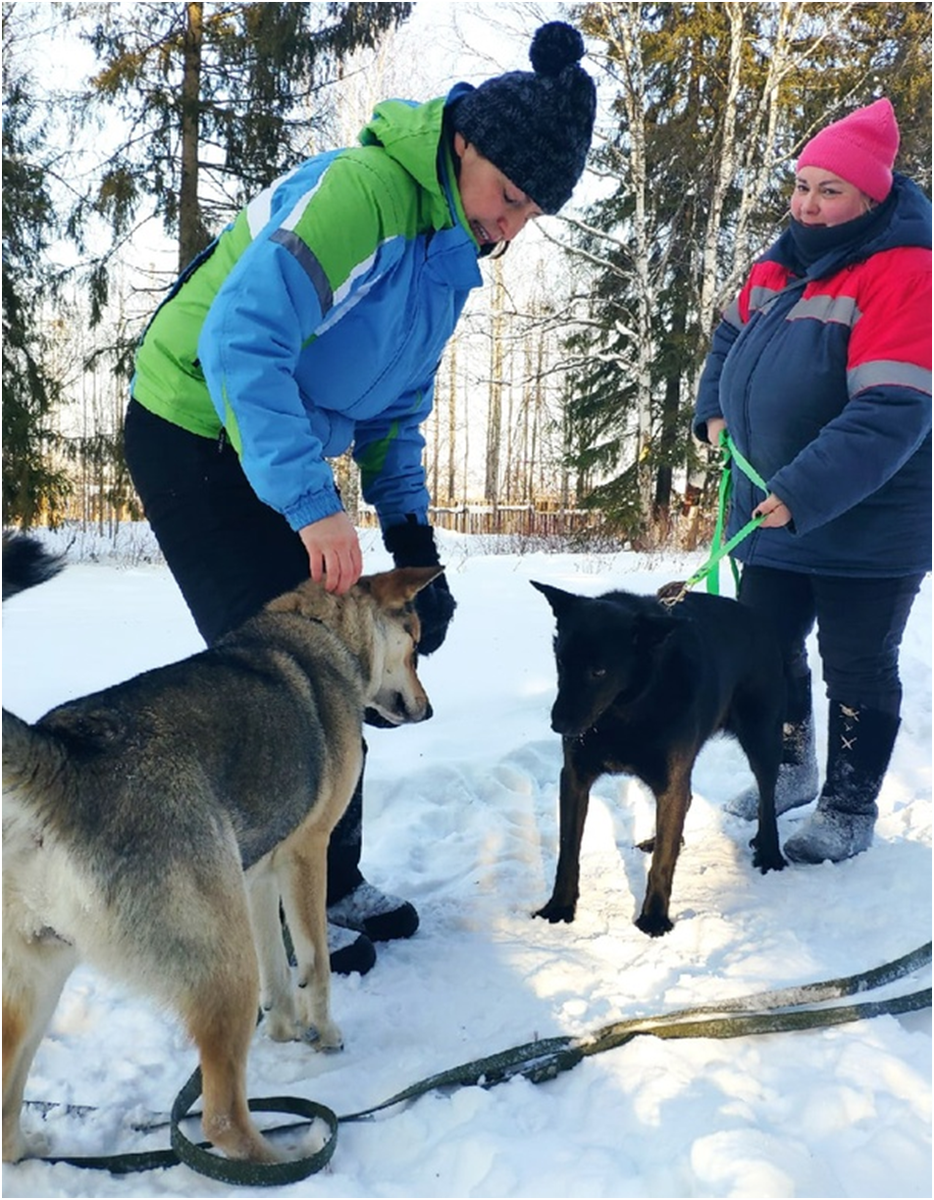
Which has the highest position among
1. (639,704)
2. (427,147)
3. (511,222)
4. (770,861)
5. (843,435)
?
(427,147)

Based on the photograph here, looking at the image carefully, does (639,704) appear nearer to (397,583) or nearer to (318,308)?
(397,583)

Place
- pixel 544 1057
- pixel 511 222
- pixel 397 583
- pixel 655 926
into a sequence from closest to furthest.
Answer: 1. pixel 544 1057
2. pixel 511 222
3. pixel 397 583
4. pixel 655 926

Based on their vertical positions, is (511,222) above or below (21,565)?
above

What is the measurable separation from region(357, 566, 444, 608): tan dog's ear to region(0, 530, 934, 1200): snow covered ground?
3.72 ft

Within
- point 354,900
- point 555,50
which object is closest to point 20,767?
point 354,900

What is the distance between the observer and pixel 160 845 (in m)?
1.76

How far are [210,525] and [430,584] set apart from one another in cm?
88

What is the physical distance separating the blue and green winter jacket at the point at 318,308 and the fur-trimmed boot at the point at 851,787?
2149 millimetres

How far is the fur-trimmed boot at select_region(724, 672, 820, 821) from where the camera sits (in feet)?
12.7

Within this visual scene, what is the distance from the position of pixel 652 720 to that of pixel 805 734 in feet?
3.98

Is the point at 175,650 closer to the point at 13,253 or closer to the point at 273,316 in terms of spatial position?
the point at 273,316

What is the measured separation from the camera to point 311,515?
88.6 inches

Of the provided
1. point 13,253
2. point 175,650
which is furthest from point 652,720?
point 13,253

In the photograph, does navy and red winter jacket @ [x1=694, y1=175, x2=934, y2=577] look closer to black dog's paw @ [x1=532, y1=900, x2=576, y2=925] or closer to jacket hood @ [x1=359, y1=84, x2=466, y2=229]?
jacket hood @ [x1=359, y1=84, x2=466, y2=229]
